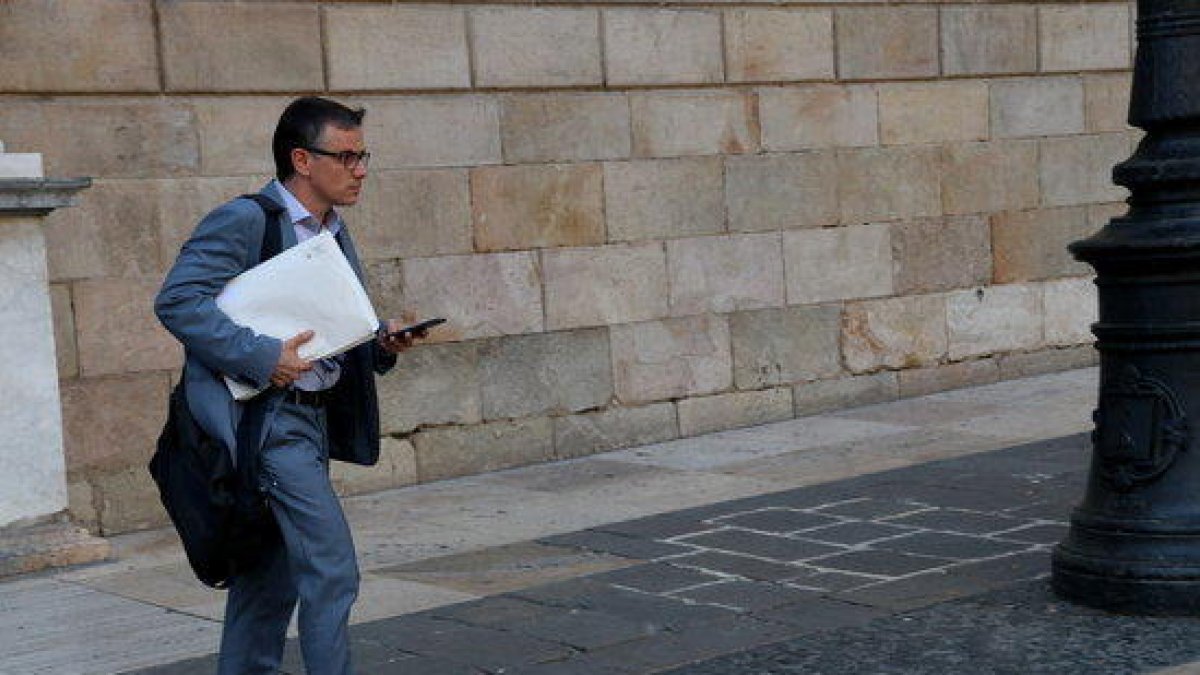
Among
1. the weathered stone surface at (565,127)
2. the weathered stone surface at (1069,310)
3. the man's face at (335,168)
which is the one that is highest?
the weathered stone surface at (565,127)

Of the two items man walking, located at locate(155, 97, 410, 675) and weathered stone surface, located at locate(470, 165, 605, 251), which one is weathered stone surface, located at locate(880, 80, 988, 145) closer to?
weathered stone surface, located at locate(470, 165, 605, 251)

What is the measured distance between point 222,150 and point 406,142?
100cm

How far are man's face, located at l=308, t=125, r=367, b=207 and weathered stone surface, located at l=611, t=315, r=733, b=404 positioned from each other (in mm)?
5343

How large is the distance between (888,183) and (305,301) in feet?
23.2

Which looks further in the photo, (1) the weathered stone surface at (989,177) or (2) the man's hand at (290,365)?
(1) the weathered stone surface at (989,177)

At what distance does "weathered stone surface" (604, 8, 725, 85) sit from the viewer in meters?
9.98

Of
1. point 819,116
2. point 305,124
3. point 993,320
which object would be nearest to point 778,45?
point 819,116

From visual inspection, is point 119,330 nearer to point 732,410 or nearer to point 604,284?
point 604,284

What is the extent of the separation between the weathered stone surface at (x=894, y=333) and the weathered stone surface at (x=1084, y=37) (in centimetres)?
184

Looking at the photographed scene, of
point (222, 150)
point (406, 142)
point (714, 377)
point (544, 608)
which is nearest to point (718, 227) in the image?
point (714, 377)

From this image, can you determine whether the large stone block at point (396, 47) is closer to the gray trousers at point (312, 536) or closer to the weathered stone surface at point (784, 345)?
the weathered stone surface at point (784, 345)

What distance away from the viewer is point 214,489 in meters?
4.45

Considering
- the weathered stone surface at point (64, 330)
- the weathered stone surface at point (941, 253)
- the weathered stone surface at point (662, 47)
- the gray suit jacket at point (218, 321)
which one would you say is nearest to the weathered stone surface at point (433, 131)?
the weathered stone surface at point (662, 47)

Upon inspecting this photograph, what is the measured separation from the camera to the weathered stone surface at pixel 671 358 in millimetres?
10008
